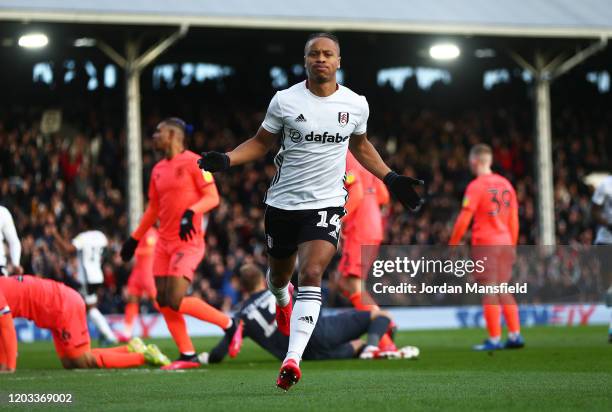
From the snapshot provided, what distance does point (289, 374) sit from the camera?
758cm

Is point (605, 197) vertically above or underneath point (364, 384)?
above

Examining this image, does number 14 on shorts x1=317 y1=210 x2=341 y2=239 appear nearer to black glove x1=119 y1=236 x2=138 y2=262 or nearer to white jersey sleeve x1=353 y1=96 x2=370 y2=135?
white jersey sleeve x1=353 y1=96 x2=370 y2=135

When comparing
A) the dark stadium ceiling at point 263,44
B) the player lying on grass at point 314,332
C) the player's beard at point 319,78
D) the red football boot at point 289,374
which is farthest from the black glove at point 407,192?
the dark stadium ceiling at point 263,44

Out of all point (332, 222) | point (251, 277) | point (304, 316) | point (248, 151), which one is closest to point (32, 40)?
point (251, 277)

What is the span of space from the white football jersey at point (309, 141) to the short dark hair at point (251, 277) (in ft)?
13.1

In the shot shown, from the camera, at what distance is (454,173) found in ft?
93.0

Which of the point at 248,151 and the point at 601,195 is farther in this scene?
the point at 601,195

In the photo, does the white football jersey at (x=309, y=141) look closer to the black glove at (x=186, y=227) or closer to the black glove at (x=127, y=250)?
the black glove at (x=186, y=227)

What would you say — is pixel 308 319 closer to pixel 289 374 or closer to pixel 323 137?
pixel 289 374

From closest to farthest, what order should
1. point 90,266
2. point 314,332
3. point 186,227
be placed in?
point 186,227
point 314,332
point 90,266

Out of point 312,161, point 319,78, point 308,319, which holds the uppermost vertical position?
point 319,78

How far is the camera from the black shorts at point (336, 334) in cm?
1209

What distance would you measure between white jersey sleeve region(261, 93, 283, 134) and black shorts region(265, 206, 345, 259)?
53 centimetres

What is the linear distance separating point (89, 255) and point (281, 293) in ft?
29.7
